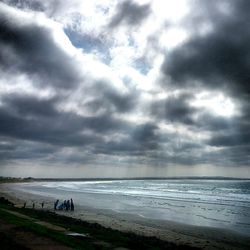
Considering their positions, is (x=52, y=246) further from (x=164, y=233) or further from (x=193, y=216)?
(x=193, y=216)

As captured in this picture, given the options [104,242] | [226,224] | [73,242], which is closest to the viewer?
[73,242]

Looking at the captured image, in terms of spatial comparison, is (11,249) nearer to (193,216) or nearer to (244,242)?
(244,242)

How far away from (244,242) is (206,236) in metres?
2.80

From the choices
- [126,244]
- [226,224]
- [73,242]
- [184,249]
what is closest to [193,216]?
[226,224]

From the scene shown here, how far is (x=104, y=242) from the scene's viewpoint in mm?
15469

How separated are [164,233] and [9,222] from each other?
39.6ft

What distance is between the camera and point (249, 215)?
3634cm

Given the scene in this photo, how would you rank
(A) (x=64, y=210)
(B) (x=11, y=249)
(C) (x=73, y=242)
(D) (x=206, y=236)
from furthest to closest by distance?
(A) (x=64, y=210) < (D) (x=206, y=236) < (C) (x=73, y=242) < (B) (x=11, y=249)

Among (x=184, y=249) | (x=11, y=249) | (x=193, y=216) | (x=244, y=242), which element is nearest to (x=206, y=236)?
(x=244, y=242)

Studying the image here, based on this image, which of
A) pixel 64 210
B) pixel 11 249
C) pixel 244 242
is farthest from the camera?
pixel 64 210

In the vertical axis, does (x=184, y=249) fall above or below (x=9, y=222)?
below

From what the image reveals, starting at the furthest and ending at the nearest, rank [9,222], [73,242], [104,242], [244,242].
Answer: [244,242], [9,222], [104,242], [73,242]

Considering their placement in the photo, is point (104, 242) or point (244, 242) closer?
point (104, 242)

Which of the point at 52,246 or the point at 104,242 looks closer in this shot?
the point at 52,246
